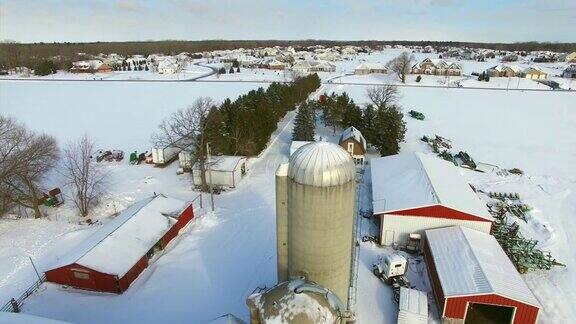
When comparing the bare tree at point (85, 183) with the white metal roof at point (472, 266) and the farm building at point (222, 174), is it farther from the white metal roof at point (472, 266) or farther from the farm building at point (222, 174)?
the white metal roof at point (472, 266)

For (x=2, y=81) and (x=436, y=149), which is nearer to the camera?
(x=436, y=149)

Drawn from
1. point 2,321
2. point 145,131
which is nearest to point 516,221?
point 2,321

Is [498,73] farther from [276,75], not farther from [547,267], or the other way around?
[547,267]

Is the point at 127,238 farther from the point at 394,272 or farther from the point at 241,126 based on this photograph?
the point at 241,126

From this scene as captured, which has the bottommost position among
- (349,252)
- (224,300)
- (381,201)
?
(224,300)

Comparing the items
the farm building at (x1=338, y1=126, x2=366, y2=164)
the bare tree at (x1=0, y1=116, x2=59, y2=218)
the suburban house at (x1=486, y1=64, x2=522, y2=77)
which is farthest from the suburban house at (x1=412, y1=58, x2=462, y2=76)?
the bare tree at (x1=0, y1=116, x2=59, y2=218)

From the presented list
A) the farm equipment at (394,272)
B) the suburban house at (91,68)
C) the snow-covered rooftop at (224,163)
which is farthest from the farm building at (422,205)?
the suburban house at (91,68)
